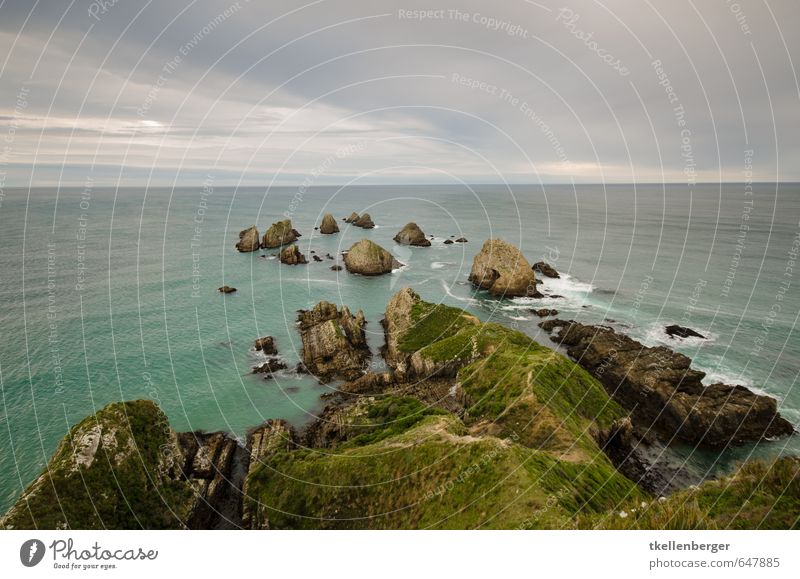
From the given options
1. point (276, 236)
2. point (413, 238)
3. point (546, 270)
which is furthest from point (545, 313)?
point (276, 236)

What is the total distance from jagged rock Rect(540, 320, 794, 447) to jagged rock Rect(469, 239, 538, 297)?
76.0ft

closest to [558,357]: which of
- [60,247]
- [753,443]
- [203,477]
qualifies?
[753,443]

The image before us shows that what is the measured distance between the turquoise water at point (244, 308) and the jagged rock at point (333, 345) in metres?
2.08

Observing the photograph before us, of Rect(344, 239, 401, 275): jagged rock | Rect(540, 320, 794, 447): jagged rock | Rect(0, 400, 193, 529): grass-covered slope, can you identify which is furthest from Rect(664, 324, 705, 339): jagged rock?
Rect(0, 400, 193, 529): grass-covered slope

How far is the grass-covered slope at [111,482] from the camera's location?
17.2 metres

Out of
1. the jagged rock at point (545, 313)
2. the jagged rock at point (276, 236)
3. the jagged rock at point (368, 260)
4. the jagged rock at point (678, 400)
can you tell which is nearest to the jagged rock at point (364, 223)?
the jagged rock at point (276, 236)

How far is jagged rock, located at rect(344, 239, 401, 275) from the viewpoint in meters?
74.9

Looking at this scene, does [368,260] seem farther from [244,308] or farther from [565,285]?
[565,285]

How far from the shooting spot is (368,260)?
74.8m

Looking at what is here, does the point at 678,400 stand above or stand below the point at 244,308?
below

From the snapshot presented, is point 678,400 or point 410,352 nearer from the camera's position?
point 678,400

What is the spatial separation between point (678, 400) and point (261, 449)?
34667mm

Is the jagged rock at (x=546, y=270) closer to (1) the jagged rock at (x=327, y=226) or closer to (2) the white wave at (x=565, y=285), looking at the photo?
(2) the white wave at (x=565, y=285)

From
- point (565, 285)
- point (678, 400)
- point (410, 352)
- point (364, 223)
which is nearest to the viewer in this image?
point (678, 400)
